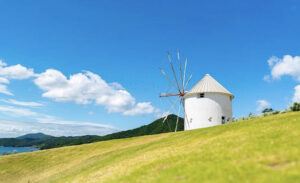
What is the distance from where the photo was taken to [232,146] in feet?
44.7

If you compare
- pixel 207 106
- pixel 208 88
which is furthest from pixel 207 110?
pixel 208 88

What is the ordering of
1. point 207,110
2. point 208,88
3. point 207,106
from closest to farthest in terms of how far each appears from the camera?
point 207,110
point 207,106
point 208,88

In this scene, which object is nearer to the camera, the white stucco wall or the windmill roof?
the white stucco wall

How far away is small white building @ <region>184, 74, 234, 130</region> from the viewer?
3969 centimetres

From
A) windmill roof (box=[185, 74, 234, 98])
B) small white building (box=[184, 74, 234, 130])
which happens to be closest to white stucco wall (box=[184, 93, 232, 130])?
small white building (box=[184, 74, 234, 130])

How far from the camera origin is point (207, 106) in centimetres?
3984

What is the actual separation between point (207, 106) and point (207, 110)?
719mm

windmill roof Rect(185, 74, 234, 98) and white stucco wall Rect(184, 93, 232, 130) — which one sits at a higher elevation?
windmill roof Rect(185, 74, 234, 98)

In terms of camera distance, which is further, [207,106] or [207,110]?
[207,106]

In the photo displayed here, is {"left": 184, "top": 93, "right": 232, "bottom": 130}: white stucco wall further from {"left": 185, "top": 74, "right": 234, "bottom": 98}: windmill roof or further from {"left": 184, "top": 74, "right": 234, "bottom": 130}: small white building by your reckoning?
{"left": 185, "top": 74, "right": 234, "bottom": 98}: windmill roof

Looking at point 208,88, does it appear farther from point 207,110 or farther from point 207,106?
point 207,110

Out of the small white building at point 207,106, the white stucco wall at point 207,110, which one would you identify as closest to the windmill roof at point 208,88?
the small white building at point 207,106

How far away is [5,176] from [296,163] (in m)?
35.7

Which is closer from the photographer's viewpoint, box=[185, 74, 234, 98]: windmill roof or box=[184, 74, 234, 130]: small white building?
box=[184, 74, 234, 130]: small white building
